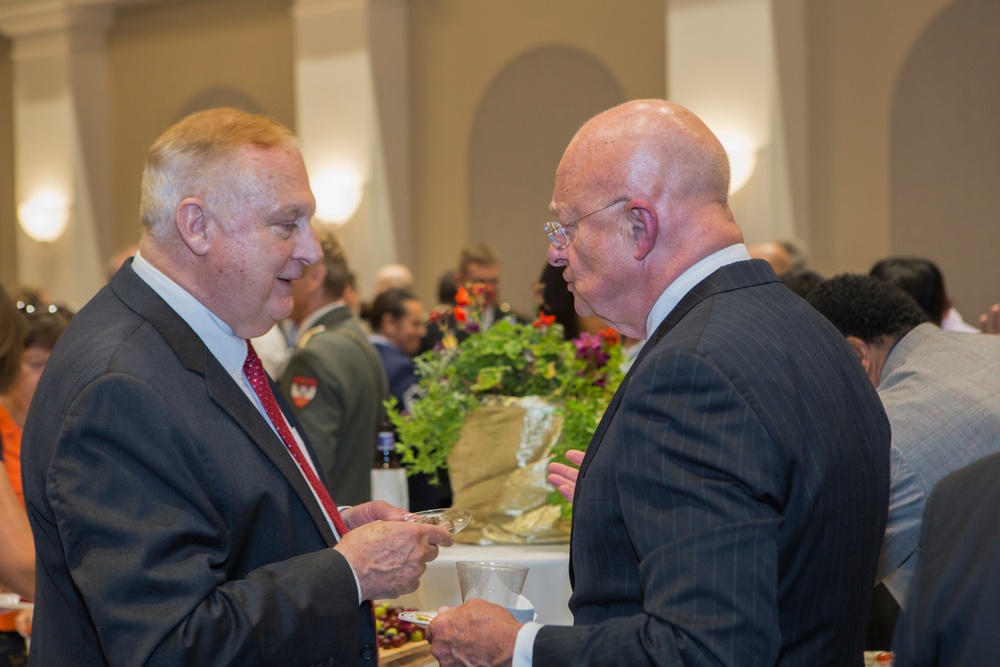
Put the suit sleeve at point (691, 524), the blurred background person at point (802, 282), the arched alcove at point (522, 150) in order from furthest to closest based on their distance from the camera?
the arched alcove at point (522, 150) → the blurred background person at point (802, 282) → the suit sleeve at point (691, 524)

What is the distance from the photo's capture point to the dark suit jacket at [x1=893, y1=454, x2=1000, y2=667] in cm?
92

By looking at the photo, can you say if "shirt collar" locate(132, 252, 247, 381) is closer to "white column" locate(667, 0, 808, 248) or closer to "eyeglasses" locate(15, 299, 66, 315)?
"eyeglasses" locate(15, 299, 66, 315)

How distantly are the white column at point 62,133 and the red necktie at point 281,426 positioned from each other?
26.5 ft

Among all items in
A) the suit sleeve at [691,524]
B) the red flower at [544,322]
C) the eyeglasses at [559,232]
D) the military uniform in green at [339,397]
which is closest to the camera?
the suit sleeve at [691,524]

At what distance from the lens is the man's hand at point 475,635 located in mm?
1520

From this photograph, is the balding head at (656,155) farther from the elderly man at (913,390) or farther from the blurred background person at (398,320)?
the blurred background person at (398,320)

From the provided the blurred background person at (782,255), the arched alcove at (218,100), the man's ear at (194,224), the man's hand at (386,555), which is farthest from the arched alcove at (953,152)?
the man's ear at (194,224)

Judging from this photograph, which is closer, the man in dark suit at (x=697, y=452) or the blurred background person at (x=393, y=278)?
the man in dark suit at (x=697, y=452)

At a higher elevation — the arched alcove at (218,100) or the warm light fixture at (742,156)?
the arched alcove at (218,100)

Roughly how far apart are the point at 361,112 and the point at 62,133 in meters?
3.28

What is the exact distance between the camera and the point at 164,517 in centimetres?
149

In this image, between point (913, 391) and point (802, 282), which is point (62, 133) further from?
point (913, 391)

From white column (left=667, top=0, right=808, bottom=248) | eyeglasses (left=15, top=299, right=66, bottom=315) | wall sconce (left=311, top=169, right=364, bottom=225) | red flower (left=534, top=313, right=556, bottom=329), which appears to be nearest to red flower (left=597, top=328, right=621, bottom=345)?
red flower (left=534, top=313, right=556, bottom=329)

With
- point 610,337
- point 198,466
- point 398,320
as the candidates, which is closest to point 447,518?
point 198,466
